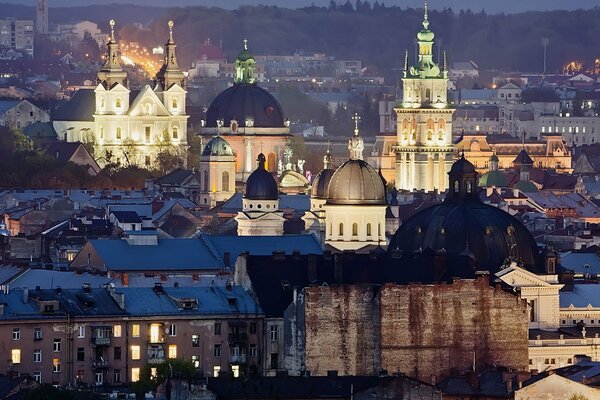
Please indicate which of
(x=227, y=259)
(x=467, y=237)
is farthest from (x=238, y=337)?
(x=227, y=259)

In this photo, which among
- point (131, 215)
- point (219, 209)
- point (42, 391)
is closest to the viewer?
point (42, 391)

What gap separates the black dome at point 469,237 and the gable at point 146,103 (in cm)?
8275

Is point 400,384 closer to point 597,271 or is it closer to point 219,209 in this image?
point 597,271

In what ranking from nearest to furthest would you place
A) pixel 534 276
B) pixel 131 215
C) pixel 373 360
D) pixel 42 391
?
pixel 42 391 → pixel 373 360 → pixel 534 276 → pixel 131 215

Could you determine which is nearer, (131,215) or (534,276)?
(534,276)

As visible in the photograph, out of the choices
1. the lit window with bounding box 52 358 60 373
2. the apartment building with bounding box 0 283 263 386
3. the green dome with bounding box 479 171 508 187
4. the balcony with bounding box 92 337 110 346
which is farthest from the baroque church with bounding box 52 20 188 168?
the lit window with bounding box 52 358 60 373

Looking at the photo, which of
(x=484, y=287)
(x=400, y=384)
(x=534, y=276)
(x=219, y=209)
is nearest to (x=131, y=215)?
(x=219, y=209)

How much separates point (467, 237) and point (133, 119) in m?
87.8

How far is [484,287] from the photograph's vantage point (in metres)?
89.1

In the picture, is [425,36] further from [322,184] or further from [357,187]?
[357,187]

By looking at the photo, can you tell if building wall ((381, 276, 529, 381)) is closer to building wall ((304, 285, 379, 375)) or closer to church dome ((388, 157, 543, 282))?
building wall ((304, 285, 379, 375))

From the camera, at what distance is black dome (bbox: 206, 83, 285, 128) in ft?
582

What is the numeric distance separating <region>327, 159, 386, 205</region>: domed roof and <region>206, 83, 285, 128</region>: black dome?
61263 mm

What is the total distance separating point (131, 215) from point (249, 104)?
148 feet
